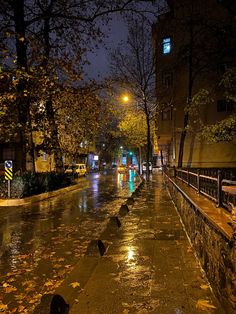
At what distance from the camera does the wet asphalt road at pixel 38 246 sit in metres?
5.95

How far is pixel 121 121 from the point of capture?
45625mm

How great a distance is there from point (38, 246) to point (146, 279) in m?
3.83

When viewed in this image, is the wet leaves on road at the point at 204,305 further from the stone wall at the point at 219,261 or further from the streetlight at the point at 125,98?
the streetlight at the point at 125,98

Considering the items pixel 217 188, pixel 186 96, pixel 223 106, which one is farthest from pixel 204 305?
pixel 186 96

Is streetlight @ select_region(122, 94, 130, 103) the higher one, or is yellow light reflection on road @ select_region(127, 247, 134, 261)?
streetlight @ select_region(122, 94, 130, 103)

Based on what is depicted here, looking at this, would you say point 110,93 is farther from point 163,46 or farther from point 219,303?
point 219,303

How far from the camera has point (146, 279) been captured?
6141 mm

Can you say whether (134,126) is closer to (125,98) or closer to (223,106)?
(125,98)

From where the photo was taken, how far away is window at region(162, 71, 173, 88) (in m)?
33.9

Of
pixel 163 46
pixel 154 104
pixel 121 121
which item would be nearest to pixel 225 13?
pixel 163 46

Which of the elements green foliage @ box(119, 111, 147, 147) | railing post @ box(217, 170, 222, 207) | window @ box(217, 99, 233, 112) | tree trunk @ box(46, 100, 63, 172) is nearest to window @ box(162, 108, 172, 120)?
window @ box(217, 99, 233, 112)

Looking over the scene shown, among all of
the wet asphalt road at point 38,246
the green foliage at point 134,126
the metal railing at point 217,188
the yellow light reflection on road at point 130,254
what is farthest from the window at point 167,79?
the yellow light reflection on road at point 130,254

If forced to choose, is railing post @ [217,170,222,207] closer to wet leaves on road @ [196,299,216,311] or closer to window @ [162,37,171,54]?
wet leaves on road @ [196,299,216,311]

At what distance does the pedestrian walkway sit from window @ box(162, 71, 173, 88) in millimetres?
25748
